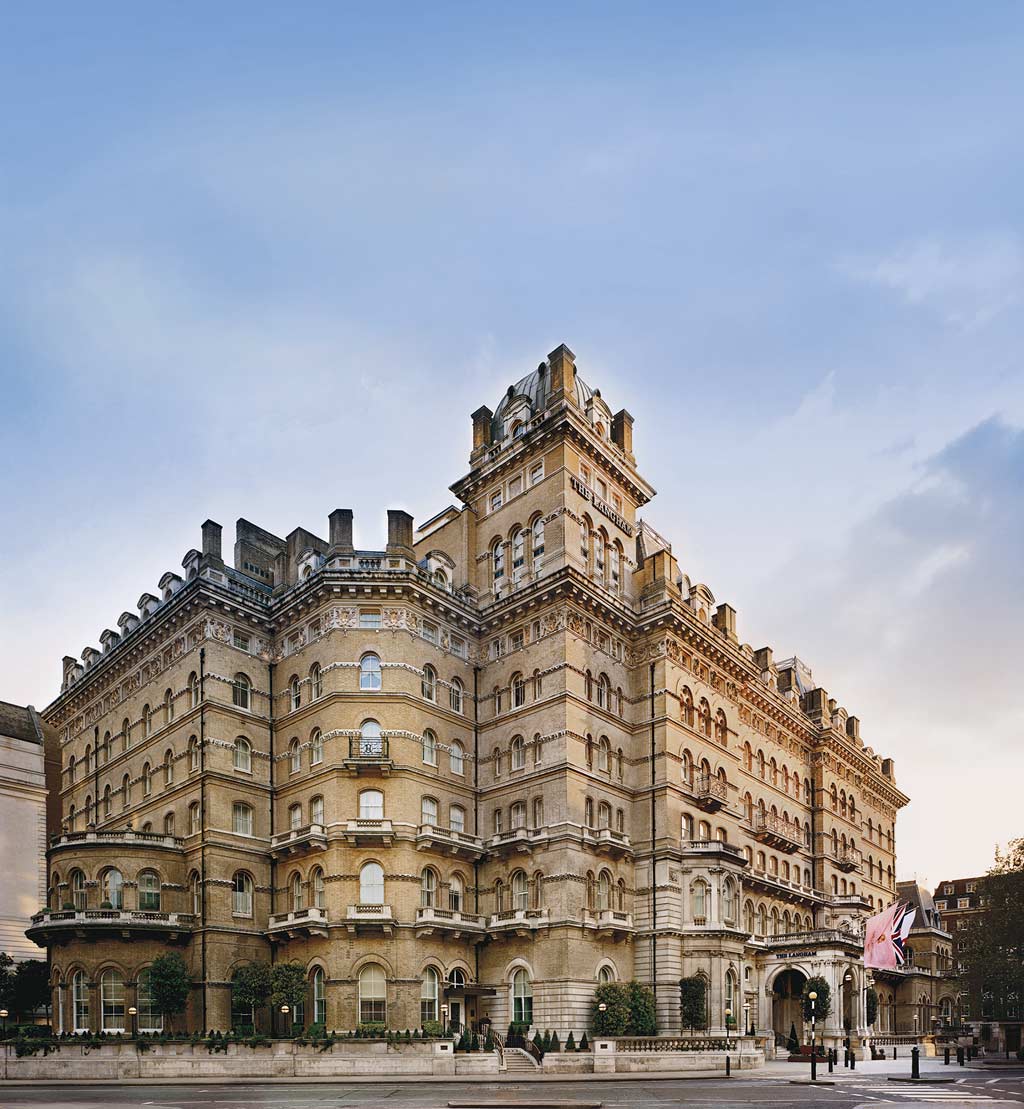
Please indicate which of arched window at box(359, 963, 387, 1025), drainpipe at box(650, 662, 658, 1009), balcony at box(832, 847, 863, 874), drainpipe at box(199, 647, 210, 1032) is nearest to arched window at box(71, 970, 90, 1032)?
drainpipe at box(199, 647, 210, 1032)

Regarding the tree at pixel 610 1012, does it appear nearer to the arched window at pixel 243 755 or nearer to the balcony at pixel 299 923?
the balcony at pixel 299 923

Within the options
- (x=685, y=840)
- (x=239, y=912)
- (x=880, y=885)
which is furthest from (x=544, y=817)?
(x=880, y=885)

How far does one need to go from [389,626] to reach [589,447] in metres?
15.1

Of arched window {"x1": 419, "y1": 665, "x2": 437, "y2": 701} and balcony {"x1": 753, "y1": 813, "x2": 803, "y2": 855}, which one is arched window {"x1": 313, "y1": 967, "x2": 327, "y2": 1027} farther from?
balcony {"x1": 753, "y1": 813, "x2": 803, "y2": 855}

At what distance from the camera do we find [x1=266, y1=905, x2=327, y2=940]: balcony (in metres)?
52.1

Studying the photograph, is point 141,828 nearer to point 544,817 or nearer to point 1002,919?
point 544,817

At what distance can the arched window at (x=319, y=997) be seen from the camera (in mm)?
51969

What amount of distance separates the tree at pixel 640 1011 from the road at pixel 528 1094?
924cm

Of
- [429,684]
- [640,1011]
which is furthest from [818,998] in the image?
[429,684]

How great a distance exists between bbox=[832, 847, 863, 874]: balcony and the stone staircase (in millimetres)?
A: 41808

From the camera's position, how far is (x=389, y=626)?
56906 millimetres

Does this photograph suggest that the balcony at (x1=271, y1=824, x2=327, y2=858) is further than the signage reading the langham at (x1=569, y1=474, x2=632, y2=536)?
No

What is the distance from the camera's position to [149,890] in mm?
54844

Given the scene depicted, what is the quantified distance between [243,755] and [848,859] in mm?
50276
